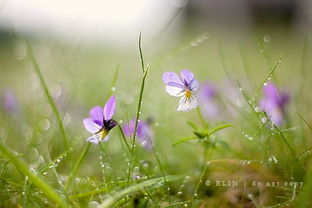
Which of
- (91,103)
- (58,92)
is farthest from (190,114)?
(58,92)

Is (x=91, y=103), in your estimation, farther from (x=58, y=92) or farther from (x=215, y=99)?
(x=215, y=99)

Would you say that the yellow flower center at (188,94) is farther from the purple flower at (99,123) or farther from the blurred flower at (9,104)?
the blurred flower at (9,104)

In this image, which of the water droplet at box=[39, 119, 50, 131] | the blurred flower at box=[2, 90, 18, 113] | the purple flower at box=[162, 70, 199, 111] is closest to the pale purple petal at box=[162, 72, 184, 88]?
the purple flower at box=[162, 70, 199, 111]

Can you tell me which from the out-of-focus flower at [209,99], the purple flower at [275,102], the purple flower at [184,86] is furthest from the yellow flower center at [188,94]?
the out-of-focus flower at [209,99]

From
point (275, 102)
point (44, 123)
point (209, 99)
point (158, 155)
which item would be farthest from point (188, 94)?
point (209, 99)

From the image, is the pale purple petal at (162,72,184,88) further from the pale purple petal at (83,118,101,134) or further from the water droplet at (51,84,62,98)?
the water droplet at (51,84,62,98)
